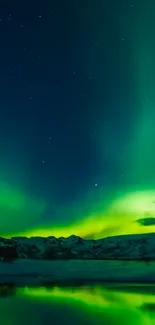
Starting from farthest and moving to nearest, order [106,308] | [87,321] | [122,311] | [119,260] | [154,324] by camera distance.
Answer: [119,260] < [106,308] < [122,311] < [87,321] < [154,324]

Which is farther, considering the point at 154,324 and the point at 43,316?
the point at 43,316

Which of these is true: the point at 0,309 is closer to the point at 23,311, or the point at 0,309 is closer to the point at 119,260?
the point at 23,311

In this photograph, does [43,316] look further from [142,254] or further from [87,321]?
[142,254]

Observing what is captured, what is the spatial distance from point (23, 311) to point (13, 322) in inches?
253

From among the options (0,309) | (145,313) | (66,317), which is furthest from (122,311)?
(0,309)

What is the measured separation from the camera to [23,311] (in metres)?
30.5

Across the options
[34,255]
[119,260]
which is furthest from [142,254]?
[34,255]

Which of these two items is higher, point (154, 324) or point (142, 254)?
point (142, 254)

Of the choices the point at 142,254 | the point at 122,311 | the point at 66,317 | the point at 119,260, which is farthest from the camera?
the point at 142,254

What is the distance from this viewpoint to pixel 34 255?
89.9 m

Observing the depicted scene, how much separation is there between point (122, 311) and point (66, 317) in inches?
141

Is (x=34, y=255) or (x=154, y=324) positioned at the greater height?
(x=34, y=255)

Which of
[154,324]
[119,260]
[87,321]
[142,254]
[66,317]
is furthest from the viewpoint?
[142,254]

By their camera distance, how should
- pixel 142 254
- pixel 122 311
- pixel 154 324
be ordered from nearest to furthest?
1. pixel 154 324
2. pixel 122 311
3. pixel 142 254
